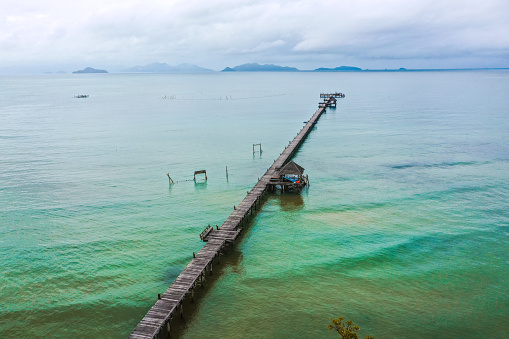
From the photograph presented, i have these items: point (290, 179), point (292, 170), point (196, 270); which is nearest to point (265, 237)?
point (196, 270)

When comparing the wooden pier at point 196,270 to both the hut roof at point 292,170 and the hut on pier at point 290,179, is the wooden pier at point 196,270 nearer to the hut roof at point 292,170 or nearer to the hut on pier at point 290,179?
the hut on pier at point 290,179

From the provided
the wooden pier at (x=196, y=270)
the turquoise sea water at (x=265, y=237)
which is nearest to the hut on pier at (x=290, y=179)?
the turquoise sea water at (x=265, y=237)

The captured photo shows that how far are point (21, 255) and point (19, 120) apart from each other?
79.1 metres

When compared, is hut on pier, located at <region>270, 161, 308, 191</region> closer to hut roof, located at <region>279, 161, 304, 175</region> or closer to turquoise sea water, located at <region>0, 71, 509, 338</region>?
hut roof, located at <region>279, 161, 304, 175</region>

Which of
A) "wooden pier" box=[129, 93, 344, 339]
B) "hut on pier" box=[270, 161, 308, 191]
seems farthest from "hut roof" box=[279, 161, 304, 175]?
"wooden pier" box=[129, 93, 344, 339]

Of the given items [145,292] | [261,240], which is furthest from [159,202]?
[145,292]

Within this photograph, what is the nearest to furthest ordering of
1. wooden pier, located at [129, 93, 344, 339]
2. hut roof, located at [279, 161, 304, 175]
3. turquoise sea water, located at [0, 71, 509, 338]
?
1. wooden pier, located at [129, 93, 344, 339]
2. turquoise sea water, located at [0, 71, 509, 338]
3. hut roof, located at [279, 161, 304, 175]

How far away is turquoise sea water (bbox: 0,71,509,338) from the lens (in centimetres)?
2353

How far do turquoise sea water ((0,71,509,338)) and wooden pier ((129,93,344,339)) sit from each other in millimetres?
1269

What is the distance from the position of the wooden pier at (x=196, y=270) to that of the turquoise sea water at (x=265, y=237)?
127cm

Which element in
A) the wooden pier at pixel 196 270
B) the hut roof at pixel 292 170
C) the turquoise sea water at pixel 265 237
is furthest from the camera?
the hut roof at pixel 292 170

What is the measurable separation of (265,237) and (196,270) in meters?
9.24

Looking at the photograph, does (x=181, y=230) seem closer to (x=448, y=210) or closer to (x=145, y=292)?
(x=145, y=292)

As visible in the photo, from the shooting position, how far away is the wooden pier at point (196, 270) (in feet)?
69.7
